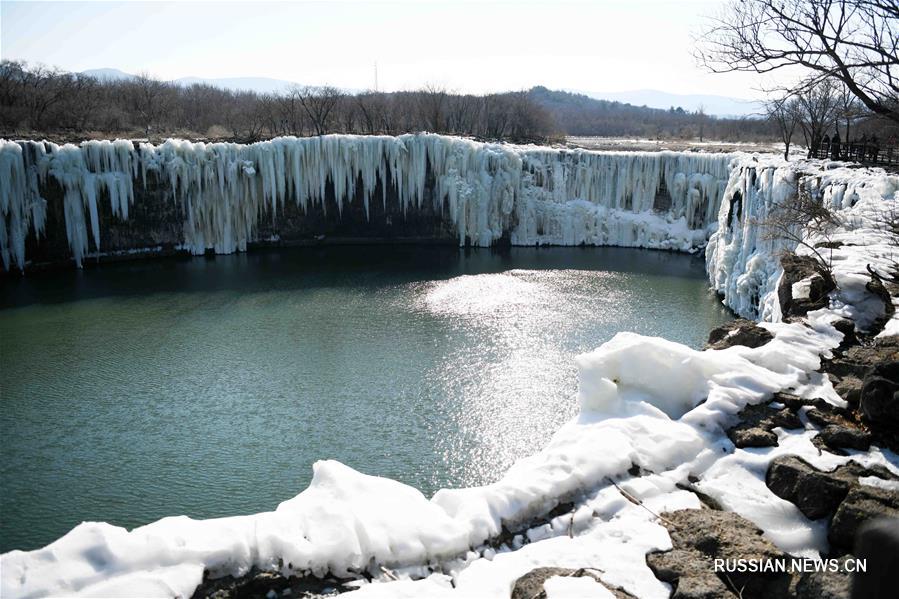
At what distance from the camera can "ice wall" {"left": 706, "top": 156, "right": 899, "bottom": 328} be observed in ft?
32.3

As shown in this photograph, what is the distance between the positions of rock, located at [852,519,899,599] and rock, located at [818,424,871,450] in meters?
4.61

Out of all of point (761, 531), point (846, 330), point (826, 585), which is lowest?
point (761, 531)

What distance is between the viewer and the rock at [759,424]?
6.34 meters

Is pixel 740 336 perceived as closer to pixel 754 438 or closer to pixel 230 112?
pixel 754 438

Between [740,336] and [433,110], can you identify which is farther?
[433,110]

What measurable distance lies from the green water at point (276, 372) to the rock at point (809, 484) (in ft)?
18.4

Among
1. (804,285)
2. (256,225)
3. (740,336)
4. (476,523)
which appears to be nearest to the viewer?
(476,523)

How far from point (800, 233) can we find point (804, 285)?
7.29 meters

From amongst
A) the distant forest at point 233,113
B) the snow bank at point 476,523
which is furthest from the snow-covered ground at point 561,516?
the distant forest at point 233,113

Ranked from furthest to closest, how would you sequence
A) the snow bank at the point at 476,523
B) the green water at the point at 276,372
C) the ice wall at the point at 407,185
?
1. the ice wall at the point at 407,185
2. the green water at the point at 276,372
3. the snow bank at the point at 476,523

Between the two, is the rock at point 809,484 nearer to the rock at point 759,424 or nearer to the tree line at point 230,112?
the rock at point 759,424

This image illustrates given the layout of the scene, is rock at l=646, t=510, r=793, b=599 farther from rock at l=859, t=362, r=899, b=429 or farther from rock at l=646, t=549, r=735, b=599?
rock at l=859, t=362, r=899, b=429

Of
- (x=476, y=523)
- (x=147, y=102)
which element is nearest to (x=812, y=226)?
(x=476, y=523)

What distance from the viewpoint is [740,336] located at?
8.78 m
